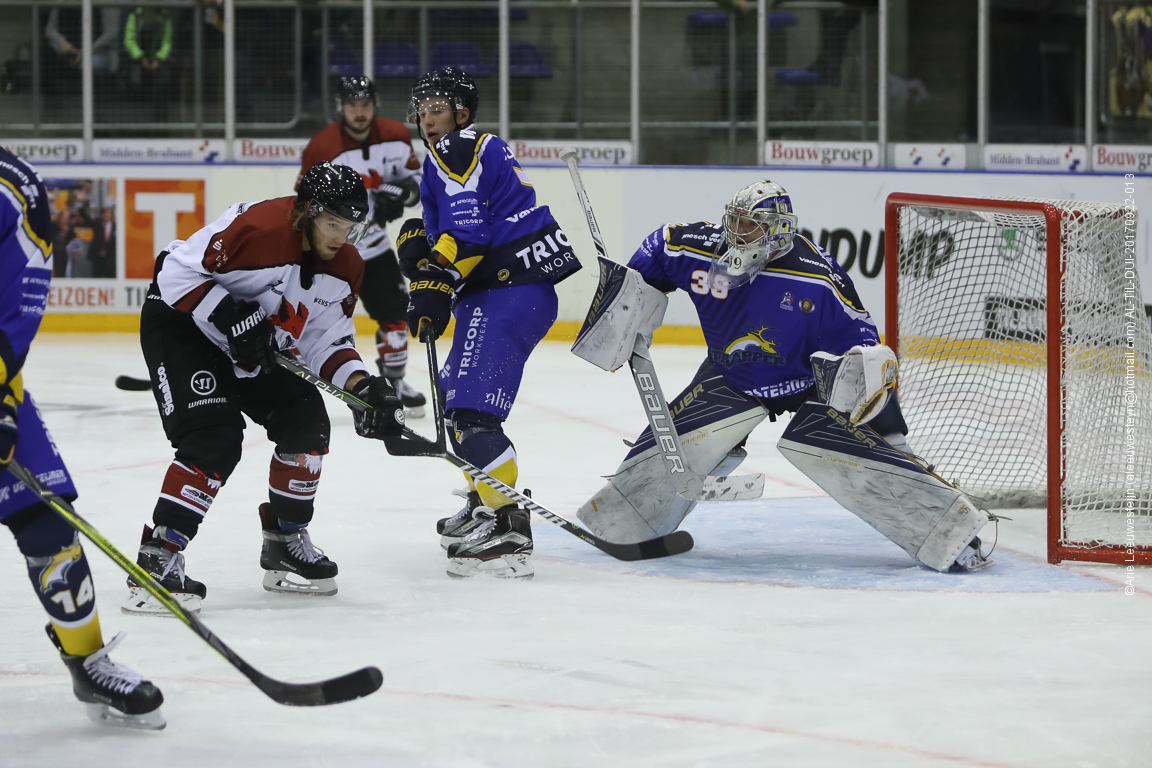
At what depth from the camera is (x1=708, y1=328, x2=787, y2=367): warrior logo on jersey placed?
3.57 metres

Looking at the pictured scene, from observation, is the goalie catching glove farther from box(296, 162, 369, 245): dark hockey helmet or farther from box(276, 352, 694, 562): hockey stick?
box(296, 162, 369, 245): dark hockey helmet

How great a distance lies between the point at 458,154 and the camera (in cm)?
361

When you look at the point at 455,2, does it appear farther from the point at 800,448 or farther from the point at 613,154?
the point at 800,448

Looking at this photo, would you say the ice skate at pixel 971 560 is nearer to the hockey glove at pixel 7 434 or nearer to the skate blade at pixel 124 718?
the skate blade at pixel 124 718

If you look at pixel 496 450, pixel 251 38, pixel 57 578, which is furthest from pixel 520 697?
pixel 251 38

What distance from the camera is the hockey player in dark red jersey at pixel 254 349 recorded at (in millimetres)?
3084

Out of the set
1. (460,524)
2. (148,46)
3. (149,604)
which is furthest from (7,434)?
(148,46)

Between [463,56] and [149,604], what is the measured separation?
6.18 meters

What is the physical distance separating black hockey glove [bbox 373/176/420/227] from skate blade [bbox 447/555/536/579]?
276 cm

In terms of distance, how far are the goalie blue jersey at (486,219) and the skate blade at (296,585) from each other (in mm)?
825

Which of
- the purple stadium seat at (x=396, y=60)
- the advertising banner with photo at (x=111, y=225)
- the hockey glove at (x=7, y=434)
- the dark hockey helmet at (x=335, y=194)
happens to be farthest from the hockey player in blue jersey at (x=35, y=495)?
the purple stadium seat at (x=396, y=60)

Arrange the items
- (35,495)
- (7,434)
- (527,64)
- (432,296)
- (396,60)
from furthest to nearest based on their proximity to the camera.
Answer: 1. (396,60)
2. (527,64)
3. (432,296)
4. (35,495)
5. (7,434)

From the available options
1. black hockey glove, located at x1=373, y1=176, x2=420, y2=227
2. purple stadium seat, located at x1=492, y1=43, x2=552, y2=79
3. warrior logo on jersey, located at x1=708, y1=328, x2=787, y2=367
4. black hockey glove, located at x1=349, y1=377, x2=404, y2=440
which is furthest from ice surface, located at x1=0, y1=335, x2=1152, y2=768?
purple stadium seat, located at x1=492, y1=43, x2=552, y2=79

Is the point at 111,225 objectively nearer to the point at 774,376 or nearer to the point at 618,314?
the point at 618,314
